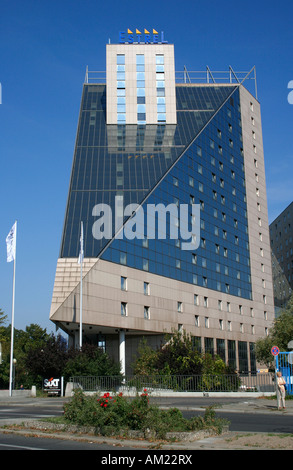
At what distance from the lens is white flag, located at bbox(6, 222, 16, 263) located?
144ft

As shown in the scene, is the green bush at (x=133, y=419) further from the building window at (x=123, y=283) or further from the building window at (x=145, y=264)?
the building window at (x=145, y=264)

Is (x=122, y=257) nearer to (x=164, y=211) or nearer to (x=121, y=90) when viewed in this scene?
(x=164, y=211)

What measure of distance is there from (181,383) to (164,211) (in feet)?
82.2

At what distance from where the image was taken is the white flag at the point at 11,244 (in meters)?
44.0

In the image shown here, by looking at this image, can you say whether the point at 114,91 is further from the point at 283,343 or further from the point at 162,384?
the point at 162,384

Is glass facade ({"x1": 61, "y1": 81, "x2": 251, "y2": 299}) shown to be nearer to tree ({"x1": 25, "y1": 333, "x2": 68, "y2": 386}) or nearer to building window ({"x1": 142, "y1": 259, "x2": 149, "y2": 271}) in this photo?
building window ({"x1": 142, "y1": 259, "x2": 149, "y2": 271})

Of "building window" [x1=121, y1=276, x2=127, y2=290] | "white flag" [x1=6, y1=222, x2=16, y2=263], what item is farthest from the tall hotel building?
"white flag" [x1=6, y1=222, x2=16, y2=263]

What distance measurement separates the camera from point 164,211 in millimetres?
59656

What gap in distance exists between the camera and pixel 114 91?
73.8 metres

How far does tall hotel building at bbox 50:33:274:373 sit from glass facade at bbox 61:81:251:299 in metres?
0.16

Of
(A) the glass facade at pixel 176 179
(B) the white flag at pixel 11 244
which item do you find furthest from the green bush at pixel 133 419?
(A) the glass facade at pixel 176 179

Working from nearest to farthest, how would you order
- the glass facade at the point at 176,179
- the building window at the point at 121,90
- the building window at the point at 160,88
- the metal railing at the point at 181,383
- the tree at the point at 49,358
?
the metal railing at the point at 181,383 < the tree at the point at 49,358 < the glass facade at the point at 176,179 < the building window at the point at 121,90 < the building window at the point at 160,88

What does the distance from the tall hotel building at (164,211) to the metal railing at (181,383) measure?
8.17 m

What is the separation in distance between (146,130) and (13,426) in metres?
59.1
